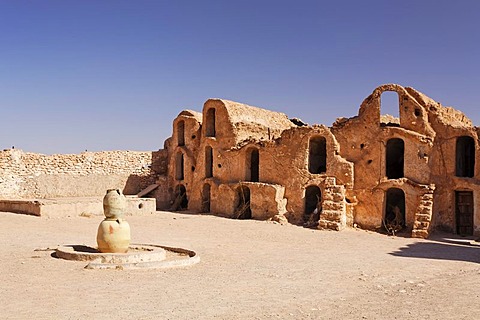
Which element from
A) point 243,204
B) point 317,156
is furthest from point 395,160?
point 243,204

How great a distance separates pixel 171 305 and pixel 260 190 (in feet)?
57.7

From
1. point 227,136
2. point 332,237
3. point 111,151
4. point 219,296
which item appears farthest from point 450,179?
point 111,151

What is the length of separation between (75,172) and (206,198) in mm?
8713

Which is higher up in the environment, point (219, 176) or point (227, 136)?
point (227, 136)

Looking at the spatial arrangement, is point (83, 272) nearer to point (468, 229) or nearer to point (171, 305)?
point (171, 305)

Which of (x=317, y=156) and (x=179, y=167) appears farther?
(x=179, y=167)

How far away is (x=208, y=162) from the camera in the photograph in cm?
3184

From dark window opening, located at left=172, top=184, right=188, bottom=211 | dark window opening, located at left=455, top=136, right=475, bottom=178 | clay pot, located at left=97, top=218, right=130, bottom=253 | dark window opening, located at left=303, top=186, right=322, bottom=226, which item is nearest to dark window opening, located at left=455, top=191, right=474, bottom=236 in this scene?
dark window opening, located at left=455, top=136, right=475, bottom=178

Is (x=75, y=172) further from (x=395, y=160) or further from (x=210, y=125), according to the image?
(x=395, y=160)

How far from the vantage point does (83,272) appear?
12125 mm

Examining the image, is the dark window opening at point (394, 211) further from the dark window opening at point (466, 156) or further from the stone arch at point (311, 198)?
the stone arch at point (311, 198)

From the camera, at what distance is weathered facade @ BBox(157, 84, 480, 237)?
22875 millimetres

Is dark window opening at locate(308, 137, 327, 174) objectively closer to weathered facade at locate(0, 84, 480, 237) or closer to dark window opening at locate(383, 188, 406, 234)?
weathered facade at locate(0, 84, 480, 237)

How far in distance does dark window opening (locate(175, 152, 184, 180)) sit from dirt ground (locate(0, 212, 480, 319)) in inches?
568
